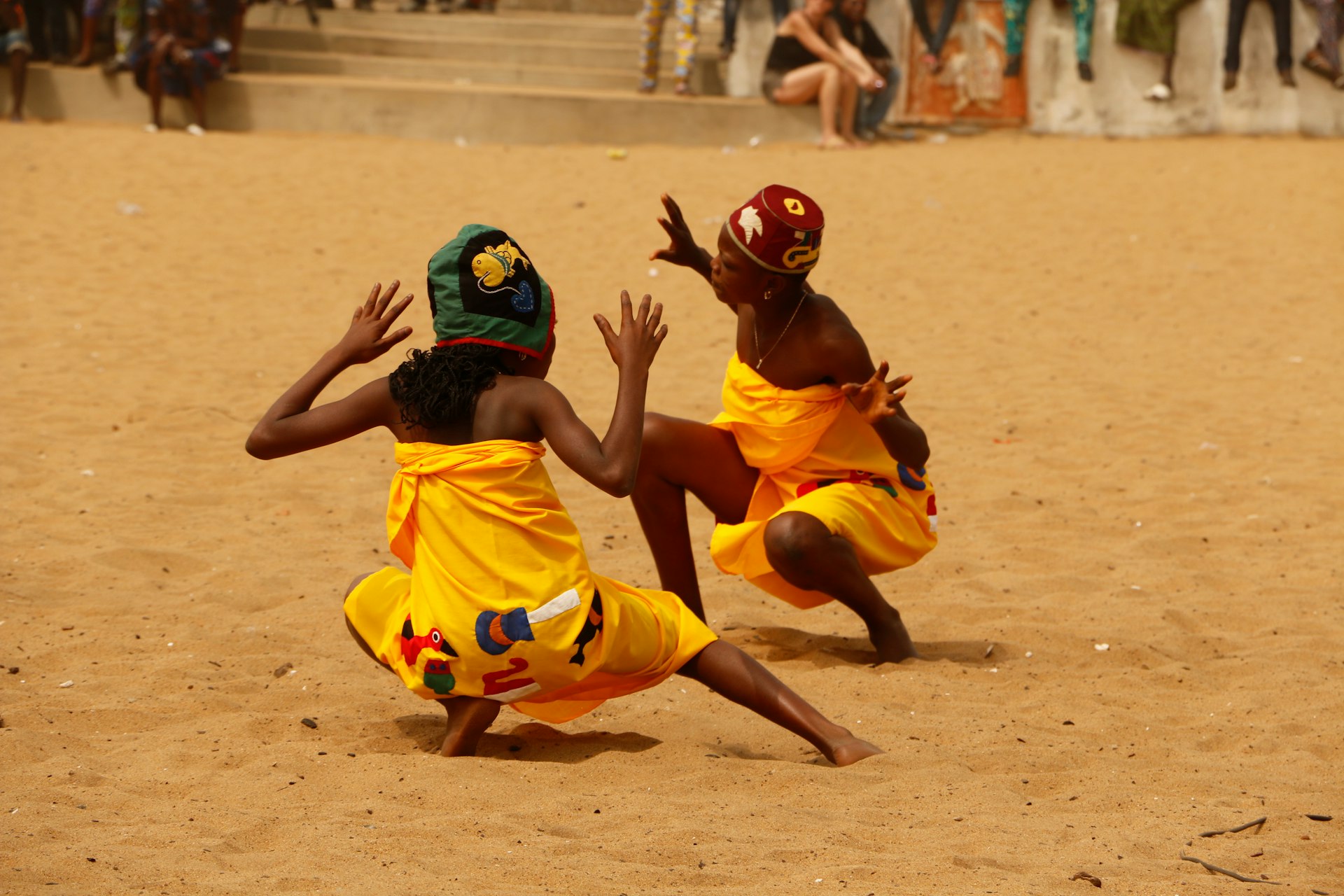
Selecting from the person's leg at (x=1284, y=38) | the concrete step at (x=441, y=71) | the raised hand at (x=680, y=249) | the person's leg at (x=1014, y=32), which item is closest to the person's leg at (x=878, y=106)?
the person's leg at (x=1014, y=32)

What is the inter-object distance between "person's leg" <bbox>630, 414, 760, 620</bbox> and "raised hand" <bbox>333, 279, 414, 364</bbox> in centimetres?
113

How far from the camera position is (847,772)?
3.44 m

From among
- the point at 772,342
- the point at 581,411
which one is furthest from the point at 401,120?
the point at 772,342

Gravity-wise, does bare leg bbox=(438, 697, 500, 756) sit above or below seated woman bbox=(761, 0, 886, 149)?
below

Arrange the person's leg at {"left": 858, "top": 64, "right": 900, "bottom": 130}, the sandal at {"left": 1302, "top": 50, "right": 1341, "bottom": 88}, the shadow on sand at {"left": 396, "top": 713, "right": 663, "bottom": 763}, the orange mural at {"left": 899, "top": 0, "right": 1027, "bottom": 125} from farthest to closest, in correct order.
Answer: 1. the orange mural at {"left": 899, "top": 0, "right": 1027, "bottom": 125}
2. the person's leg at {"left": 858, "top": 64, "right": 900, "bottom": 130}
3. the sandal at {"left": 1302, "top": 50, "right": 1341, "bottom": 88}
4. the shadow on sand at {"left": 396, "top": 713, "right": 663, "bottom": 763}

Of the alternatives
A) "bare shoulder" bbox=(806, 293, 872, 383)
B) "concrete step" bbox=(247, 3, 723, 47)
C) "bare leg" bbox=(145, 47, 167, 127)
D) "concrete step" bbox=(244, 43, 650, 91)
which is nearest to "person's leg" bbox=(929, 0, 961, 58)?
"concrete step" bbox=(247, 3, 723, 47)

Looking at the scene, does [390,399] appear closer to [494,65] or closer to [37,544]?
[37,544]

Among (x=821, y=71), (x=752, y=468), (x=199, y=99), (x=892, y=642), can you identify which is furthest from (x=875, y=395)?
(x=199, y=99)

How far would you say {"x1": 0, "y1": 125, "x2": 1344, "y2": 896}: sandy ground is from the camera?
3.01m

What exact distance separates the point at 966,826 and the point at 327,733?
164 centimetres

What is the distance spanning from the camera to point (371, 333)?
3539 mm

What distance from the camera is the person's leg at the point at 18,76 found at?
14.0m

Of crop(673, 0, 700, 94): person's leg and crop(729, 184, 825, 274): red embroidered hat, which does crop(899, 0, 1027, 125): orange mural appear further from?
crop(729, 184, 825, 274): red embroidered hat

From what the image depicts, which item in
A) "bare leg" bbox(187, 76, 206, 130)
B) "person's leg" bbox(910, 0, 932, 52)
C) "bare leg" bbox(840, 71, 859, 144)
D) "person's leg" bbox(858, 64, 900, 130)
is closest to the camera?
"bare leg" bbox(840, 71, 859, 144)
